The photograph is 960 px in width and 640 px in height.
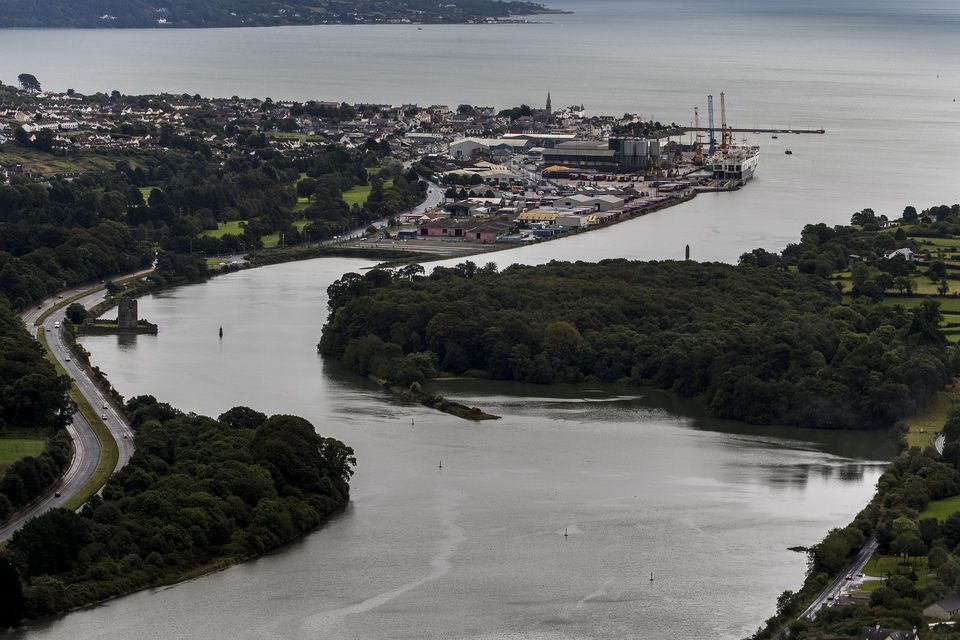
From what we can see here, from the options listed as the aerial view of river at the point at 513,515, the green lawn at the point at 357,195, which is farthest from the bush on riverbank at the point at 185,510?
the green lawn at the point at 357,195

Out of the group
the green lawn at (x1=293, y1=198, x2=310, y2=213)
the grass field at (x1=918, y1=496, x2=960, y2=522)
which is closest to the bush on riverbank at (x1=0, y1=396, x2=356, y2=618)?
the grass field at (x1=918, y1=496, x2=960, y2=522)

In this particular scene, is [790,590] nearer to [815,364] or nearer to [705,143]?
[815,364]

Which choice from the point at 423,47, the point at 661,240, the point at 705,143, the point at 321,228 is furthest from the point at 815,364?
the point at 423,47

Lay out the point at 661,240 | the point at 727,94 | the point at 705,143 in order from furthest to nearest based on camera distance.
Result: the point at 727,94, the point at 705,143, the point at 661,240

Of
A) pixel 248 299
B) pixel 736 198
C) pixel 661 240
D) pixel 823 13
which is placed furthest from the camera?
pixel 823 13

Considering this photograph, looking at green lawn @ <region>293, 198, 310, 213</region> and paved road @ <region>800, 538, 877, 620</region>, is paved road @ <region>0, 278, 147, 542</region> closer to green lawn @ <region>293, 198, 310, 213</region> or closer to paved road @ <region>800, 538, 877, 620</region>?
paved road @ <region>800, 538, 877, 620</region>

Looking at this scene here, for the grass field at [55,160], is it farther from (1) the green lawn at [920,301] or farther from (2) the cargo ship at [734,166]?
(1) the green lawn at [920,301]

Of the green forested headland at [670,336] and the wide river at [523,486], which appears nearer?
the wide river at [523,486]
